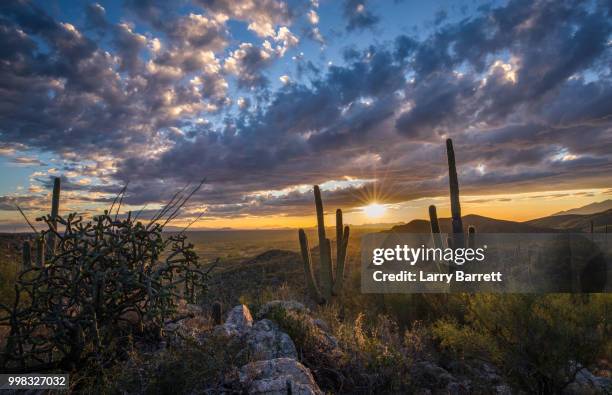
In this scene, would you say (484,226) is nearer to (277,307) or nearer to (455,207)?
(455,207)

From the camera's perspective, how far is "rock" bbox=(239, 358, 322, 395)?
3.77 metres

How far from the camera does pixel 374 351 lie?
20.6 feet

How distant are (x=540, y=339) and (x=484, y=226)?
3979 inches

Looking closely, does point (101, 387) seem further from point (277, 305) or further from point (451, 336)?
point (451, 336)

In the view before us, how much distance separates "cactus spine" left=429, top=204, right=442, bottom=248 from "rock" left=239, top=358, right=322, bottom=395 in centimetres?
1246

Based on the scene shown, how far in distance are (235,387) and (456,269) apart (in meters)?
12.6

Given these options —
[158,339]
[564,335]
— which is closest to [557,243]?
[564,335]

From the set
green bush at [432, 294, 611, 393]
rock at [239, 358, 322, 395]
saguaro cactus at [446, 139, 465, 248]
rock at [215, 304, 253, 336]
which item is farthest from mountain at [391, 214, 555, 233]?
rock at [239, 358, 322, 395]

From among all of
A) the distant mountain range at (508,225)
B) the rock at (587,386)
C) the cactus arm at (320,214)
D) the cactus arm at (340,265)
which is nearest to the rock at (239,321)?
the rock at (587,386)

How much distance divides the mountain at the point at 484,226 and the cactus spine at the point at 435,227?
3845 centimetres

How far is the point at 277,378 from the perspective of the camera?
3912mm

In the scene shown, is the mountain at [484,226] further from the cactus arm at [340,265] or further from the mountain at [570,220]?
the cactus arm at [340,265]

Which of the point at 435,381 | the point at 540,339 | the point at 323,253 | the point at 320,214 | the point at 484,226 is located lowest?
the point at 435,381

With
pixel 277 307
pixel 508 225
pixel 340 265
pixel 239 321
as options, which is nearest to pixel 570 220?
pixel 508 225
